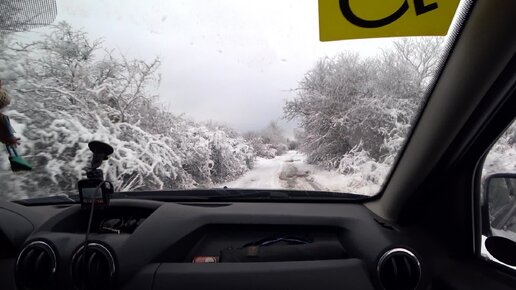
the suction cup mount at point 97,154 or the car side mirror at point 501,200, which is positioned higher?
the suction cup mount at point 97,154

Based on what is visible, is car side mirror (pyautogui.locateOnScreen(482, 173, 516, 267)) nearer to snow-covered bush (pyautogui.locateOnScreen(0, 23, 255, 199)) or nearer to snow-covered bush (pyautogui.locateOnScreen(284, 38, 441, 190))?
snow-covered bush (pyautogui.locateOnScreen(284, 38, 441, 190))

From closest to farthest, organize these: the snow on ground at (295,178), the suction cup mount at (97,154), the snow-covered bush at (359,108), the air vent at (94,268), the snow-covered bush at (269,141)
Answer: the air vent at (94,268), the suction cup mount at (97,154), the snow-covered bush at (359,108), the snow on ground at (295,178), the snow-covered bush at (269,141)

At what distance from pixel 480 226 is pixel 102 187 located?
244 centimetres

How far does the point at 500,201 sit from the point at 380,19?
4.23 ft

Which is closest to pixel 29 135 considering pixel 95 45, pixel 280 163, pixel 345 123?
pixel 95 45

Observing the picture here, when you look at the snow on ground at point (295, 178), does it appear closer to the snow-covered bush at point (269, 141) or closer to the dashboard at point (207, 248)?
the snow-covered bush at point (269, 141)

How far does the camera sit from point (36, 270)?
204 centimetres

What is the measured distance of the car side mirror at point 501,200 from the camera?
1.80 meters

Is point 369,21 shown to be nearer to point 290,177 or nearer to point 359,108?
point 359,108

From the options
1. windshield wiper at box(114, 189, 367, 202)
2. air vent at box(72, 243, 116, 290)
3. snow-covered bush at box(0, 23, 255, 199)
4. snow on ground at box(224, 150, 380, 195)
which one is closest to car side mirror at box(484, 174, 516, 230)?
snow on ground at box(224, 150, 380, 195)

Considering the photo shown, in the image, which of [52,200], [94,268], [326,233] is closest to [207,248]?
[94,268]

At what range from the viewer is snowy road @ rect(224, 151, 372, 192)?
284cm

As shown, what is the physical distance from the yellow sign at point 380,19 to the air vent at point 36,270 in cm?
208

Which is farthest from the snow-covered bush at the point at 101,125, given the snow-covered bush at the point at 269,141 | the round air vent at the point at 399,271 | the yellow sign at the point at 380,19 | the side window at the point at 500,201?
the side window at the point at 500,201
